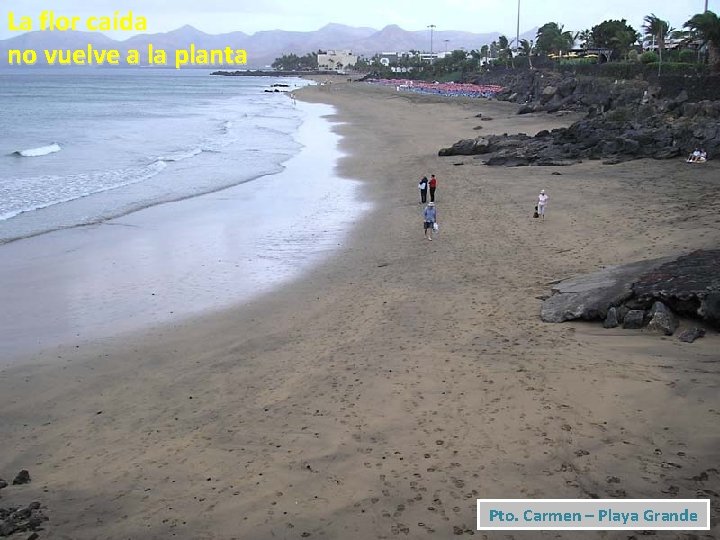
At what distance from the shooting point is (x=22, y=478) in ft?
21.4

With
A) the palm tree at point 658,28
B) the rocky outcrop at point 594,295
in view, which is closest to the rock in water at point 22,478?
the rocky outcrop at point 594,295

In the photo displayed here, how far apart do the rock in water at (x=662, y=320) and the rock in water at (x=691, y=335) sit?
18 cm

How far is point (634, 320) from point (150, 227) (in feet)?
47.2

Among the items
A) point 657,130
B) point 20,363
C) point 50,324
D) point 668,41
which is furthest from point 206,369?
point 668,41

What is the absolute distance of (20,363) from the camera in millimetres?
9758

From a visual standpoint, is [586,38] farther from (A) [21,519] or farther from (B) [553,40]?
(A) [21,519]

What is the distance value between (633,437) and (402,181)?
1994cm

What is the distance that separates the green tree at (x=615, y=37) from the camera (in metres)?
66.7

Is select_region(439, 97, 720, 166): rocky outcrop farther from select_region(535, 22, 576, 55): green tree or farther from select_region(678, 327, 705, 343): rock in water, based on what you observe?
select_region(535, 22, 576, 55): green tree

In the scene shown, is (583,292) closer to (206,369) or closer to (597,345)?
(597,345)

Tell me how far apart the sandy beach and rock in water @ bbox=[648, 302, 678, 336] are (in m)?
0.18

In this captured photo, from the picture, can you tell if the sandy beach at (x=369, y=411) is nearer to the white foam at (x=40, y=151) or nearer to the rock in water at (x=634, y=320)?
the rock in water at (x=634, y=320)

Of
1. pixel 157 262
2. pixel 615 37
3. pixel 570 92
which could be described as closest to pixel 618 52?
pixel 615 37

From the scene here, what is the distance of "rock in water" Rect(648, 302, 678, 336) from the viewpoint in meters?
8.76
